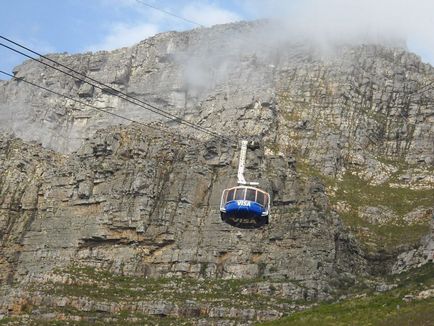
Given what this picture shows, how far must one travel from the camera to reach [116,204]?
14388cm

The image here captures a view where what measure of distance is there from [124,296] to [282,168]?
39.3 metres

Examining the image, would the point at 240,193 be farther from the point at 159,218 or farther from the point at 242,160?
the point at 159,218

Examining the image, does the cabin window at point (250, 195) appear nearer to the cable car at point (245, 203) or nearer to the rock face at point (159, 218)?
the cable car at point (245, 203)

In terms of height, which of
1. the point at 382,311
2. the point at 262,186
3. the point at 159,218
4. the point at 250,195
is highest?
the point at 262,186

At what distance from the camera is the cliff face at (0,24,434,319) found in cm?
13125

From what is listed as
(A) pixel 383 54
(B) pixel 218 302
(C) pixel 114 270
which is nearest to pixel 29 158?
(C) pixel 114 270

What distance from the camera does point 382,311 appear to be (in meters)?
74.3

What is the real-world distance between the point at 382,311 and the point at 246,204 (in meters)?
18.4

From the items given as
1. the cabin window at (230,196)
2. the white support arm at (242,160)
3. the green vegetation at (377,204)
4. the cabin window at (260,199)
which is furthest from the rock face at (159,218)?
the white support arm at (242,160)

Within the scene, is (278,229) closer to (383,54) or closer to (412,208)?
(412,208)

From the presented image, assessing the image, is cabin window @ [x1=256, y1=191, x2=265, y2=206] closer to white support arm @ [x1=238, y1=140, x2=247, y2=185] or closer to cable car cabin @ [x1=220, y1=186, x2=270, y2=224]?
cable car cabin @ [x1=220, y1=186, x2=270, y2=224]

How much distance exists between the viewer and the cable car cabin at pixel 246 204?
2569 inches

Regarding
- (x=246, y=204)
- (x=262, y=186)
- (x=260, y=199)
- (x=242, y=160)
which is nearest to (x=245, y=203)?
(x=246, y=204)

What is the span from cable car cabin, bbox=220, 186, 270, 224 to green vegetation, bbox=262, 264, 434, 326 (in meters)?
12.7
